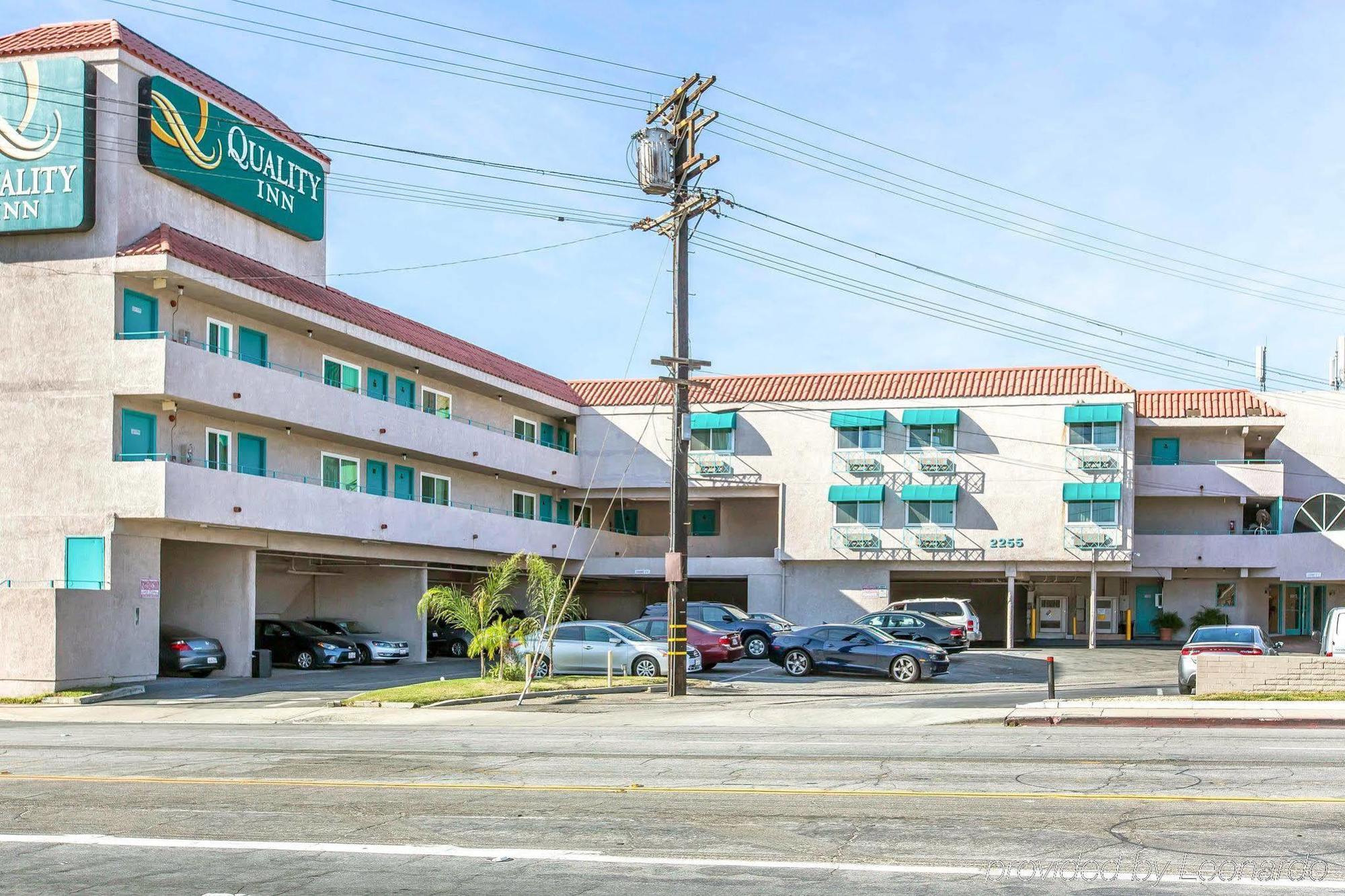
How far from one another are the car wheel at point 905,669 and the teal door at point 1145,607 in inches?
1083

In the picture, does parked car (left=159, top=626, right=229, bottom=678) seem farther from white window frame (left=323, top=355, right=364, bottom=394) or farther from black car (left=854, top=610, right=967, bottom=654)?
black car (left=854, top=610, right=967, bottom=654)

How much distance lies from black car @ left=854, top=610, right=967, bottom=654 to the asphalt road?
2129cm

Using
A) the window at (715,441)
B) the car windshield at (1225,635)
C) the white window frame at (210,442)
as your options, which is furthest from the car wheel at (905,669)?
the window at (715,441)

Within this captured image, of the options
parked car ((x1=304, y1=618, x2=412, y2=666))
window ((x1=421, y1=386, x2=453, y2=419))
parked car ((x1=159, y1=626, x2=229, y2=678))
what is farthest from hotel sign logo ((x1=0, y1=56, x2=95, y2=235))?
window ((x1=421, y1=386, x2=453, y2=419))

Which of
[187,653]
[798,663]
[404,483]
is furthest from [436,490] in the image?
[798,663]

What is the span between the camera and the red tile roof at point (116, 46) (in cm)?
3095

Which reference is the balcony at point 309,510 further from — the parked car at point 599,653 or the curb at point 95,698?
the parked car at point 599,653

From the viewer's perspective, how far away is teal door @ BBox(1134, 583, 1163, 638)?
182 feet

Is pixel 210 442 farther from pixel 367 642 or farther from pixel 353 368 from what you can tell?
pixel 367 642

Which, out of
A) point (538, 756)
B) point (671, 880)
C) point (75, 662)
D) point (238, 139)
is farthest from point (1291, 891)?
point (238, 139)

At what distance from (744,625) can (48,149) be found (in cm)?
2195

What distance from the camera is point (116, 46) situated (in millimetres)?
30766

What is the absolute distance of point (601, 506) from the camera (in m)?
57.2

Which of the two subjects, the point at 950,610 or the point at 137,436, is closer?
the point at 137,436
